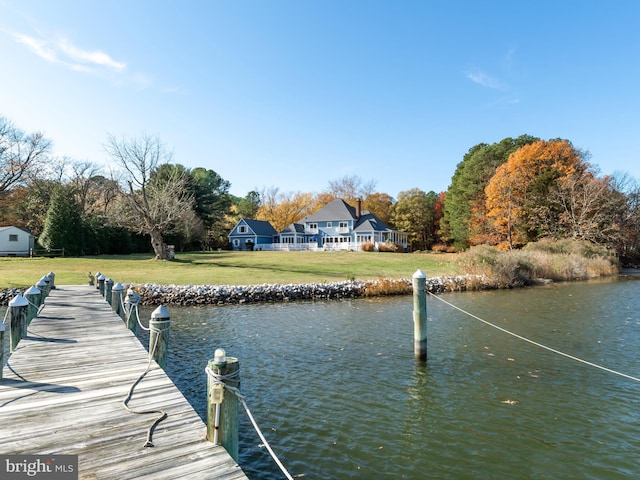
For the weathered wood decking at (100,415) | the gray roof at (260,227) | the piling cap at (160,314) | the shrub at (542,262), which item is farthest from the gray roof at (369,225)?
the piling cap at (160,314)

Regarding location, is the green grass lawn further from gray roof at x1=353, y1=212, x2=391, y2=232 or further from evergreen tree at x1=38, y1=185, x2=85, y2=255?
gray roof at x1=353, y1=212, x2=391, y2=232

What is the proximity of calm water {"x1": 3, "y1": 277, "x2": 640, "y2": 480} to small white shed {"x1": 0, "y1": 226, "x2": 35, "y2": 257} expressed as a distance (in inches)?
1538

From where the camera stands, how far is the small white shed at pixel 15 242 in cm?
4044

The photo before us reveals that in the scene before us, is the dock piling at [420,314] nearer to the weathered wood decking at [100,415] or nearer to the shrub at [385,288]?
the weathered wood decking at [100,415]

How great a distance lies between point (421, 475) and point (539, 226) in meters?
41.3

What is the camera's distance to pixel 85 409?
454cm

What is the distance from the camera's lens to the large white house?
56.8 meters

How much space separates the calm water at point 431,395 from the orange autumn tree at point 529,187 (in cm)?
2867

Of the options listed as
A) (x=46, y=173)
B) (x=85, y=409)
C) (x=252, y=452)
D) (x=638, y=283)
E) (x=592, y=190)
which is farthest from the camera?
(x=46, y=173)

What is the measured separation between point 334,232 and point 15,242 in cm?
4005

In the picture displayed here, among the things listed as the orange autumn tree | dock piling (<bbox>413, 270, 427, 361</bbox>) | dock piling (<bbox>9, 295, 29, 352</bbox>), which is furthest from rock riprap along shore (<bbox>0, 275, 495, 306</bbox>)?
the orange autumn tree

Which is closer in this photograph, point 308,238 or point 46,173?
point 46,173

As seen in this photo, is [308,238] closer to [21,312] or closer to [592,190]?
[592,190]

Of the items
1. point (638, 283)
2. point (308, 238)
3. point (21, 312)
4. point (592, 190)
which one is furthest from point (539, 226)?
point (21, 312)
